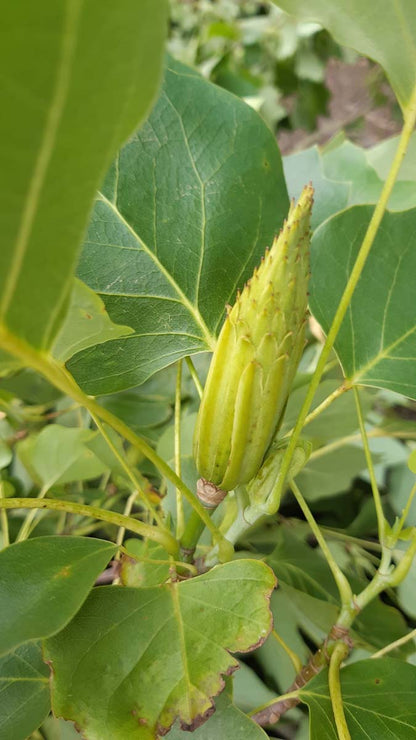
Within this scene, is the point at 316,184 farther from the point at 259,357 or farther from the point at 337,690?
the point at 337,690

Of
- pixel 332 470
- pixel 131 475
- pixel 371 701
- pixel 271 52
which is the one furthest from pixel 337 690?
pixel 271 52

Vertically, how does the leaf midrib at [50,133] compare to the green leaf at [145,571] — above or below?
above

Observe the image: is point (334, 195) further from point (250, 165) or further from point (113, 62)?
point (113, 62)

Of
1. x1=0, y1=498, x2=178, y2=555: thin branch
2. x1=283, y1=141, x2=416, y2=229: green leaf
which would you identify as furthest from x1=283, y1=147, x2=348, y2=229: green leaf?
x1=0, y1=498, x2=178, y2=555: thin branch

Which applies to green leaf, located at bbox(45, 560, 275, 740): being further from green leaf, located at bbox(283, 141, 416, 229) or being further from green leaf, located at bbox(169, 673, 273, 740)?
green leaf, located at bbox(283, 141, 416, 229)

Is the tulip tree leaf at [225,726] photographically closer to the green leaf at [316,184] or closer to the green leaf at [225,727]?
the green leaf at [225,727]

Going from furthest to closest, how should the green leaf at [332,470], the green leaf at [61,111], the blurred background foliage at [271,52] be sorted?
the blurred background foliage at [271,52], the green leaf at [332,470], the green leaf at [61,111]

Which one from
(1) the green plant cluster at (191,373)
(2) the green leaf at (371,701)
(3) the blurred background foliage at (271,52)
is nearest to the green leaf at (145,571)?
(1) the green plant cluster at (191,373)

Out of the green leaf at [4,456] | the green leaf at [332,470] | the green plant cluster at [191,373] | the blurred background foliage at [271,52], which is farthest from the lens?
the blurred background foliage at [271,52]
